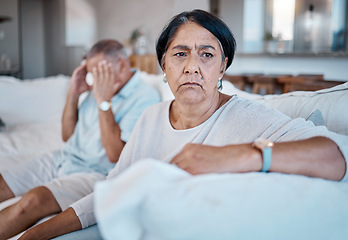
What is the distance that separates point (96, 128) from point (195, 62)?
0.98 meters

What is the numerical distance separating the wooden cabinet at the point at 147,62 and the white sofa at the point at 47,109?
2540 millimetres

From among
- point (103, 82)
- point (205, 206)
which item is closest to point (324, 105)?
point (205, 206)

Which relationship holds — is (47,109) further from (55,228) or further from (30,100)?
(55,228)

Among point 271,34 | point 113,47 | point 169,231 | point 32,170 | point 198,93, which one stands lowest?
point 32,170

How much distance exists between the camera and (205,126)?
1.11 m

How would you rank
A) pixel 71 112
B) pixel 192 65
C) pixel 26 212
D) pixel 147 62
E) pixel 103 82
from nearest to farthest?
pixel 192 65 → pixel 26 212 → pixel 103 82 → pixel 71 112 → pixel 147 62

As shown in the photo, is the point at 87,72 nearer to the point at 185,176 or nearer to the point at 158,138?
the point at 158,138

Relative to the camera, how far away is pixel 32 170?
1851 mm

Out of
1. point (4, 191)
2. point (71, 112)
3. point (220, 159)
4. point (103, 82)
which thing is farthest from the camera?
point (71, 112)

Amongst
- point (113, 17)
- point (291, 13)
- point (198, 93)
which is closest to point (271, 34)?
point (291, 13)

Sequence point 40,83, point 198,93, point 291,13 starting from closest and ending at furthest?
1. point 198,93
2. point 40,83
3. point 291,13

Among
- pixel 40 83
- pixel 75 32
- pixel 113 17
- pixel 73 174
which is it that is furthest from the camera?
pixel 75 32

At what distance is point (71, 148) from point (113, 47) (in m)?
0.61

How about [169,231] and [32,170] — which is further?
[32,170]
